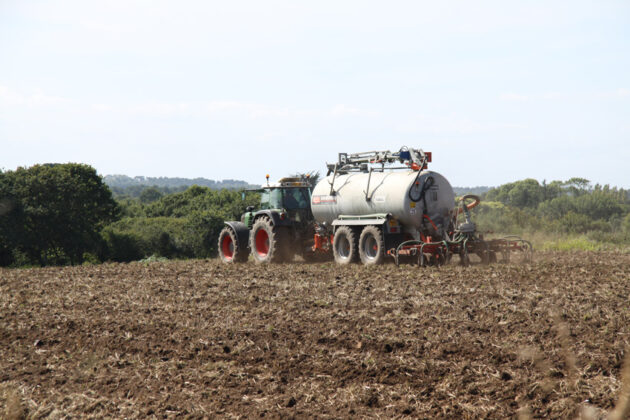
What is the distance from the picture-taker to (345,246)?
56.7 feet

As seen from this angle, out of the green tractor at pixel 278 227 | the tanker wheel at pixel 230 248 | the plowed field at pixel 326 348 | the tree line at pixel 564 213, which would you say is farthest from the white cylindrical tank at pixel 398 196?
the tree line at pixel 564 213

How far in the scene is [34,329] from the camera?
9.57 meters

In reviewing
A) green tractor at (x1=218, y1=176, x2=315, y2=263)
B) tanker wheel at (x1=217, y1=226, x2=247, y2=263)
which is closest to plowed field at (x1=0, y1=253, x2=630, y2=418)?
green tractor at (x1=218, y1=176, x2=315, y2=263)

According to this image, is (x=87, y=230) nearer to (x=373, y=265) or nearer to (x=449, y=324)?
(x=373, y=265)

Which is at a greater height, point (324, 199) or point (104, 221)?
point (324, 199)

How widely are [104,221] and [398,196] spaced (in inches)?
861

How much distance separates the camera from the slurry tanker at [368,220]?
1540cm

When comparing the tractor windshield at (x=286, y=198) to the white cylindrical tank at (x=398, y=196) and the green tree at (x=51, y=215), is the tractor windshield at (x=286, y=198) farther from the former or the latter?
the green tree at (x=51, y=215)

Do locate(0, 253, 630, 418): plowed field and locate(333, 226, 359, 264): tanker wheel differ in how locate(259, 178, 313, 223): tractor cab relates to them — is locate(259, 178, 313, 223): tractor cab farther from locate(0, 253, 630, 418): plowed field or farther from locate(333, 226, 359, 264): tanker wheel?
locate(0, 253, 630, 418): plowed field

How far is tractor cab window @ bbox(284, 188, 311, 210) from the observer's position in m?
18.6

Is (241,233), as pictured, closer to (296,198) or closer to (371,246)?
(296,198)

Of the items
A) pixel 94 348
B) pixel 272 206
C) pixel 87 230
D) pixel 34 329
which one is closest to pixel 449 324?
pixel 94 348

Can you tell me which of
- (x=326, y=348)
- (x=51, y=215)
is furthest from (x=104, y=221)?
(x=326, y=348)

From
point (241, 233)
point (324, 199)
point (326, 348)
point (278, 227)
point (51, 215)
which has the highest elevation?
point (324, 199)
